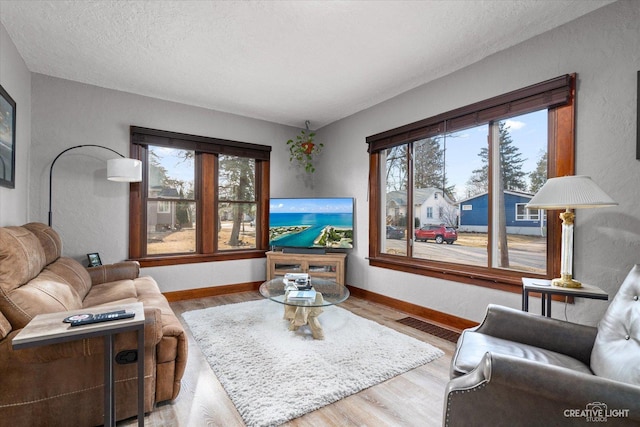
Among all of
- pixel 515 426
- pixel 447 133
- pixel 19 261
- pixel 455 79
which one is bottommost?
pixel 515 426

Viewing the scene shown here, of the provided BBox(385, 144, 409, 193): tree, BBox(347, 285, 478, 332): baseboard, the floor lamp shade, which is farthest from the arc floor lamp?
BBox(347, 285, 478, 332): baseboard

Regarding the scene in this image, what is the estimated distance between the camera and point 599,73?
7.05 feet

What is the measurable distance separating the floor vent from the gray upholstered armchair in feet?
4.02

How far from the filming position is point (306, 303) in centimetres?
257

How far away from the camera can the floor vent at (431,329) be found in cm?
283

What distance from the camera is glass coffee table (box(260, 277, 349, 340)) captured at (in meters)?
2.61

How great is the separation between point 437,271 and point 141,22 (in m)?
3.49

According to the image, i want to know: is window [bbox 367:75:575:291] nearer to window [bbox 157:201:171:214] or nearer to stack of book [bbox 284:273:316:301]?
stack of book [bbox 284:273:316:301]

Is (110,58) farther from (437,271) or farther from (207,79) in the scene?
(437,271)

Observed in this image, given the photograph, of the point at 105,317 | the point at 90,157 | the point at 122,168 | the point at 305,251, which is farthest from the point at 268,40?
the point at 305,251

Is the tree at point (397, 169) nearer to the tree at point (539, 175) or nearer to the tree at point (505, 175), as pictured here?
the tree at point (505, 175)

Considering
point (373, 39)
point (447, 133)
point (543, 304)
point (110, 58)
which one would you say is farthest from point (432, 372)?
point (110, 58)

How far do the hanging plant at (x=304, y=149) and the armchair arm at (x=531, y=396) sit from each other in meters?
4.03

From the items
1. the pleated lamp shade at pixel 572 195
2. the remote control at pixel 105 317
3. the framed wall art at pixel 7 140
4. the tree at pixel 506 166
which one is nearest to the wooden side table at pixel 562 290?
the pleated lamp shade at pixel 572 195
